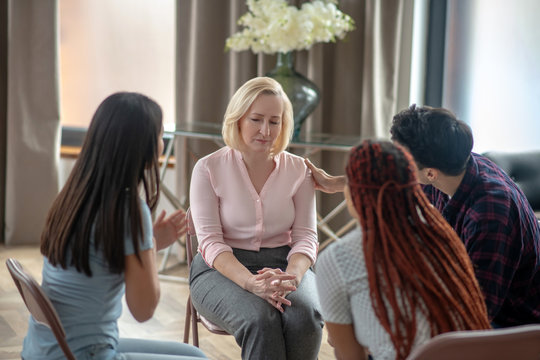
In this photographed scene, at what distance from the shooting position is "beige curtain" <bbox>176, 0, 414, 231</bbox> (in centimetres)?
361

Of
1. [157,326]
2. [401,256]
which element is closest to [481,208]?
[401,256]

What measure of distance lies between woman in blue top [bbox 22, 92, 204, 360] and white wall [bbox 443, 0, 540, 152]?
2596mm

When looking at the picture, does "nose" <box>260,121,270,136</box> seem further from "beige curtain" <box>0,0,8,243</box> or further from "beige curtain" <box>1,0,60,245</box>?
"beige curtain" <box>0,0,8,243</box>

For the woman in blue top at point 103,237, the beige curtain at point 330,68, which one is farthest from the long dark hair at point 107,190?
the beige curtain at point 330,68

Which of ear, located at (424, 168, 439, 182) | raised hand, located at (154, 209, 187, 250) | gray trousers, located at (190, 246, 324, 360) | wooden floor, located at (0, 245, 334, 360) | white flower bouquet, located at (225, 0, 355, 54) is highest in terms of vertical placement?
white flower bouquet, located at (225, 0, 355, 54)

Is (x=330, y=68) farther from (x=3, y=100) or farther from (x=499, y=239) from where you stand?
(x=499, y=239)

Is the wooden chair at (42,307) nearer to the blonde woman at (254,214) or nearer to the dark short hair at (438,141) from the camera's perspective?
the blonde woman at (254,214)

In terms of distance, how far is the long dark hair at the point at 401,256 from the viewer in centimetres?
132

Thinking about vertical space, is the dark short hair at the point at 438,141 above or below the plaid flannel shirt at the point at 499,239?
above

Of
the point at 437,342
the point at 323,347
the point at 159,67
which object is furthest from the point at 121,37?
the point at 437,342

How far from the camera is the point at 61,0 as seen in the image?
4461 millimetres

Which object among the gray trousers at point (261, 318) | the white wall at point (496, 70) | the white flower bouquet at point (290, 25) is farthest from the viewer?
the white wall at point (496, 70)

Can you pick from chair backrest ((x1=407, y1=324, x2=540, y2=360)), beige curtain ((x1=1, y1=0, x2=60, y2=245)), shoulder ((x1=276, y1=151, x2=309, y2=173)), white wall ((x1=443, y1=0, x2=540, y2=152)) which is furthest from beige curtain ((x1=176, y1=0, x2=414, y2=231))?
chair backrest ((x1=407, y1=324, x2=540, y2=360))

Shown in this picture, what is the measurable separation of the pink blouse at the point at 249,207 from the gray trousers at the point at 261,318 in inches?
5.0
